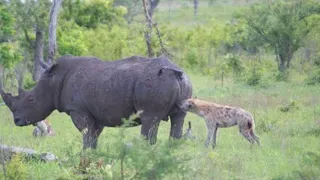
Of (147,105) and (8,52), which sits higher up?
(147,105)

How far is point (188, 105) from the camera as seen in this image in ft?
33.4

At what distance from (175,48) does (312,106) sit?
25918 mm

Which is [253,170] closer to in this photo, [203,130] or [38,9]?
[203,130]

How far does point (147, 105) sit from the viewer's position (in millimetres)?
9203

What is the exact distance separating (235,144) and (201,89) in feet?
45.8

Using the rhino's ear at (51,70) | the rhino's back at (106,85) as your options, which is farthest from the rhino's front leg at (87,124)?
the rhino's ear at (51,70)

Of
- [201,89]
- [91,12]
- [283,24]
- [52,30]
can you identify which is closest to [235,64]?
[283,24]

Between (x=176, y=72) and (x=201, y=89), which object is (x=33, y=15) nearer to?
(x=201, y=89)

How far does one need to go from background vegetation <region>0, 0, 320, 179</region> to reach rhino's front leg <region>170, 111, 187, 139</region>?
0.34 meters

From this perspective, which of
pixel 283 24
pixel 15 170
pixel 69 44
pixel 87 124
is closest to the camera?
pixel 15 170

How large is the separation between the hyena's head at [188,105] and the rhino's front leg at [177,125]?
0.11 metres

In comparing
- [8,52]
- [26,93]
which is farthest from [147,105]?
[8,52]

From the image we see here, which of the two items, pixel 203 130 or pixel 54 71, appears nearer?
pixel 54 71

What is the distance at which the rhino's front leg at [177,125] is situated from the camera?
9758 millimetres
